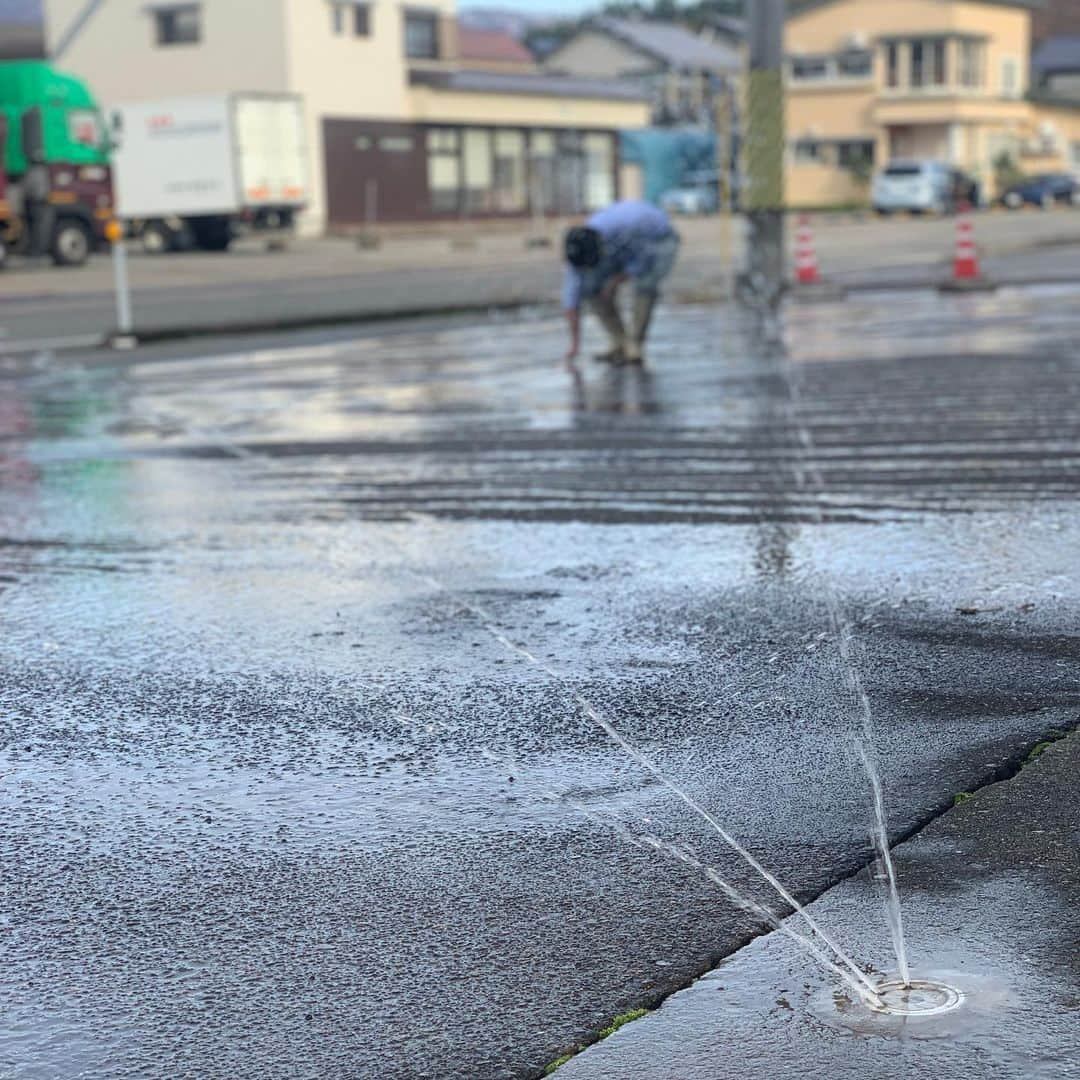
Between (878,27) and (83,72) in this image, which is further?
(878,27)

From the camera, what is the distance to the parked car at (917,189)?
61.8 meters

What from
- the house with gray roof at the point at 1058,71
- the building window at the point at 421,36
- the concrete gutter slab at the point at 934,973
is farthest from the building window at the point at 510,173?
the concrete gutter slab at the point at 934,973

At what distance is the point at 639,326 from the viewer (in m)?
16.5

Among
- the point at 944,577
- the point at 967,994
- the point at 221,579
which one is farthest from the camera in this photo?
the point at 221,579

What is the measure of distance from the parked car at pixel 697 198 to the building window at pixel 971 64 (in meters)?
11.5

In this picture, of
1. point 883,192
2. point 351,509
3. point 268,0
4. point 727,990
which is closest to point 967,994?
point 727,990

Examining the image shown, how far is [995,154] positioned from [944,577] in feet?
239

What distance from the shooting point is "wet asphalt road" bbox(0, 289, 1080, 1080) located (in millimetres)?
3617

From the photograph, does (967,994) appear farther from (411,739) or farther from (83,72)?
(83,72)

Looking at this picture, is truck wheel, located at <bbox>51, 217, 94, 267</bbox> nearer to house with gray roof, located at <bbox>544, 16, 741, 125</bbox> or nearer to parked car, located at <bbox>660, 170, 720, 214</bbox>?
parked car, located at <bbox>660, 170, 720, 214</bbox>

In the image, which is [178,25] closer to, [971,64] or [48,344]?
[971,64]

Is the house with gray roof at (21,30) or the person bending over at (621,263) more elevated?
the house with gray roof at (21,30)

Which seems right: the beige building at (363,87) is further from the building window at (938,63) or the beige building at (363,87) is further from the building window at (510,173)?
the building window at (938,63)

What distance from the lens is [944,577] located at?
279 inches
